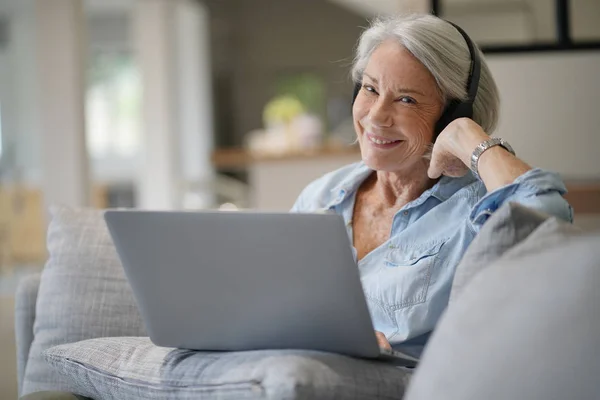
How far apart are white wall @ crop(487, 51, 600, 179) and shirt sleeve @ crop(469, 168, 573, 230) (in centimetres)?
244

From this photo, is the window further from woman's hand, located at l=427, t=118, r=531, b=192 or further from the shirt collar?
woman's hand, located at l=427, t=118, r=531, b=192

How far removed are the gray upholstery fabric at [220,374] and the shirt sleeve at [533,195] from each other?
1.01 feet

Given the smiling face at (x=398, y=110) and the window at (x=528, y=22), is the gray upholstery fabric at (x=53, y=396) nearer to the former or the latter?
the smiling face at (x=398, y=110)

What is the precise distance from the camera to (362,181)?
1.95m

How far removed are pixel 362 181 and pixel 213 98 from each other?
9.74 metres

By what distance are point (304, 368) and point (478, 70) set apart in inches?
31.1

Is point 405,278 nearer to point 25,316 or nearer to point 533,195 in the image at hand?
point 533,195

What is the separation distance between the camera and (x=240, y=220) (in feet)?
4.00

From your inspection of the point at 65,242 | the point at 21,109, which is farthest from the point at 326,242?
the point at 21,109

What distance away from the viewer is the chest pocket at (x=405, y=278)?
62.8 inches

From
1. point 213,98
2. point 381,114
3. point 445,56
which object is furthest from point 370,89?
point 213,98

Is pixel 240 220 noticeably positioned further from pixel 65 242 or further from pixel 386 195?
pixel 65 242

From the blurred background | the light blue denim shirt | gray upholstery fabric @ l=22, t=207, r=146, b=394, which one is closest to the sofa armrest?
gray upholstery fabric @ l=22, t=207, r=146, b=394

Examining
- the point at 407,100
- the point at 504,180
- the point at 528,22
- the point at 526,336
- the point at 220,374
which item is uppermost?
the point at 528,22
